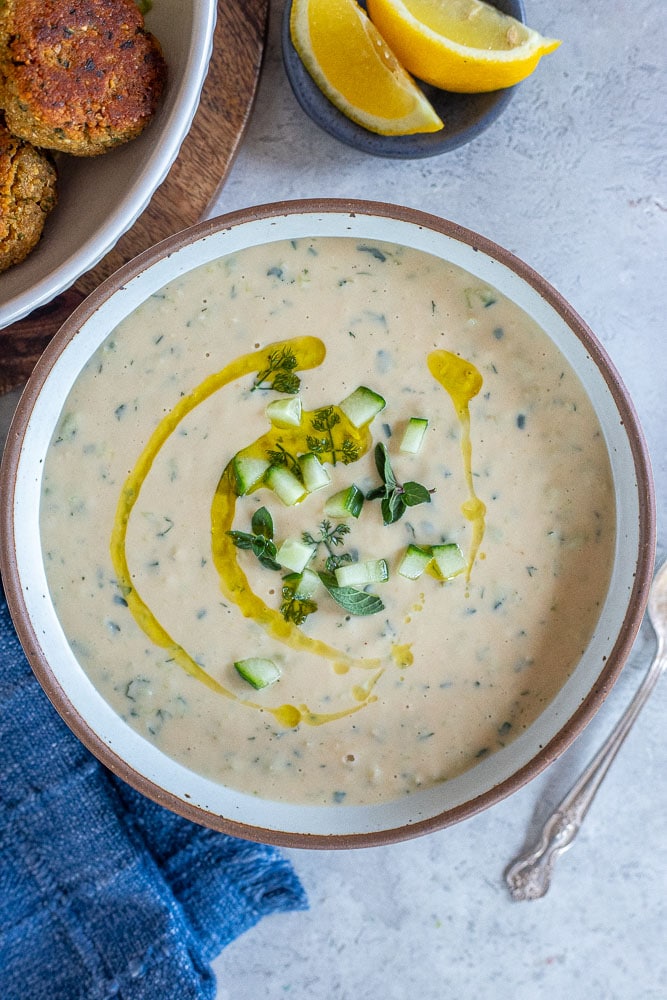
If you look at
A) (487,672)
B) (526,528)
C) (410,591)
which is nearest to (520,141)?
(526,528)

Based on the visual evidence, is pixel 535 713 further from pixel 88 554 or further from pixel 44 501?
pixel 44 501

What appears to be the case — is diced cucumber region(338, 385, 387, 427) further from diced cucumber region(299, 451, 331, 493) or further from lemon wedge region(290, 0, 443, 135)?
lemon wedge region(290, 0, 443, 135)

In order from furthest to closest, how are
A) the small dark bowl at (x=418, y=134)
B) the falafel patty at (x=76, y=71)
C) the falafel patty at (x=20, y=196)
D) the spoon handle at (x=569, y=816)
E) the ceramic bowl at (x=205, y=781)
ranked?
the spoon handle at (x=569, y=816), the small dark bowl at (x=418, y=134), the ceramic bowl at (x=205, y=781), the falafel patty at (x=20, y=196), the falafel patty at (x=76, y=71)

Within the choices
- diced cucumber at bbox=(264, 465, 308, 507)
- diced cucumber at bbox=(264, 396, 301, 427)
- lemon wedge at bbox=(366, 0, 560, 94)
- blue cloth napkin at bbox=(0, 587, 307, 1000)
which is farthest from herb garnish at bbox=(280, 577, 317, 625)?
lemon wedge at bbox=(366, 0, 560, 94)

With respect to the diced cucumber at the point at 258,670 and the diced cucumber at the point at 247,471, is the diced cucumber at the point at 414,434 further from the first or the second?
the diced cucumber at the point at 258,670

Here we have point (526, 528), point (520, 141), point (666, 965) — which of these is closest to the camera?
point (526, 528)

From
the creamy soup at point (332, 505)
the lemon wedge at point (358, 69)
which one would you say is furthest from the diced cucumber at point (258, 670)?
the lemon wedge at point (358, 69)

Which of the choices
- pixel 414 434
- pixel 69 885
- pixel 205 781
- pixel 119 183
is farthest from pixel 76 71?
pixel 69 885

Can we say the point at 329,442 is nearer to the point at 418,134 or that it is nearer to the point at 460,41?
the point at 418,134
